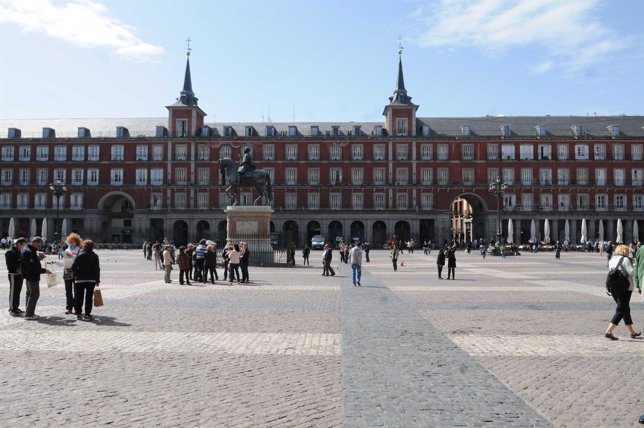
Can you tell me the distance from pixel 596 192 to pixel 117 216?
57917 mm

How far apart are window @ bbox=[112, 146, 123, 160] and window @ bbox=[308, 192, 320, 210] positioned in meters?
23.5

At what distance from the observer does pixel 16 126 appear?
74.1 meters

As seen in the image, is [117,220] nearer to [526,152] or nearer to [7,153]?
[7,153]

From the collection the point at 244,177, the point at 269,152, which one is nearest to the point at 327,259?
the point at 244,177

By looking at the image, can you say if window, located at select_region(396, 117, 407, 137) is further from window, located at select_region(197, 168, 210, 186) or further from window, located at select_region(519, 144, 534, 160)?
window, located at select_region(197, 168, 210, 186)

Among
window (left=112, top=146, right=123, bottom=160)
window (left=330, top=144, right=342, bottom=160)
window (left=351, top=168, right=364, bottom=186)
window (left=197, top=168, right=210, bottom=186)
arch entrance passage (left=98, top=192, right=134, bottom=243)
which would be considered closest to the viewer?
window (left=351, top=168, right=364, bottom=186)

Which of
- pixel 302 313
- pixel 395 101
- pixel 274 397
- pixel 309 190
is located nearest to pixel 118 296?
pixel 302 313

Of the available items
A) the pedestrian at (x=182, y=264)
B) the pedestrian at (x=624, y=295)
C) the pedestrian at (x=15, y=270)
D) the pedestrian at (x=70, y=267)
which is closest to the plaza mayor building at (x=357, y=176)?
the pedestrian at (x=182, y=264)

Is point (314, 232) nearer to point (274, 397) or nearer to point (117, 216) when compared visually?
point (117, 216)

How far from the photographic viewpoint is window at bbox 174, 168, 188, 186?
68.2m

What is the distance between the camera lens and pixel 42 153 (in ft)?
228

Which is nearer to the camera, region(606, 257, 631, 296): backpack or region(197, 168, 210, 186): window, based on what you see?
region(606, 257, 631, 296): backpack

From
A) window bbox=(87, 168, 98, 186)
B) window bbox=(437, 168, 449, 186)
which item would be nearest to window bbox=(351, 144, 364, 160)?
window bbox=(437, 168, 449, 186)

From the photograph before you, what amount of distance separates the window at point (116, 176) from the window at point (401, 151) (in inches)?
1314
